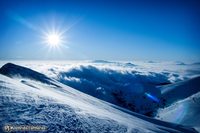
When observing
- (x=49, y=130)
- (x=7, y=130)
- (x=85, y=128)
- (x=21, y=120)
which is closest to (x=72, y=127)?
(x=85, y=128)

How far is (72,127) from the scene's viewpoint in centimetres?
1485

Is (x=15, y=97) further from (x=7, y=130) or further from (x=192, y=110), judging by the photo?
(x=192, y=110)

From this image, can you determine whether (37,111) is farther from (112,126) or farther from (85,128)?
(112,126)

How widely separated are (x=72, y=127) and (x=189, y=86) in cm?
17271

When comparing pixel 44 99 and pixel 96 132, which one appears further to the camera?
pixel 44 99

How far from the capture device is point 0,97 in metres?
16.1

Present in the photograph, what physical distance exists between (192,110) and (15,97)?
74764 millimetres

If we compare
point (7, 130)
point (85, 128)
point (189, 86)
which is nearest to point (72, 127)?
point (85, 128)

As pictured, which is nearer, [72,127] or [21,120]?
[21,120]

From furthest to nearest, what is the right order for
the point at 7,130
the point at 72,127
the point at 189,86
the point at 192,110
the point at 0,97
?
the point at 189,86 < the point at 192,110 < the point at 0,97 < the point at 72,127 < the point at 7,130

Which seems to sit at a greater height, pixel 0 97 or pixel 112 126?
pixel 0 97

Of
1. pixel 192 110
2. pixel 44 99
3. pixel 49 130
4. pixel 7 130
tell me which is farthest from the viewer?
pixel 192 110

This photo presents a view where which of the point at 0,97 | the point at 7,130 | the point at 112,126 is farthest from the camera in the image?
the point at 112,126

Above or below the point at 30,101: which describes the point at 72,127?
below
